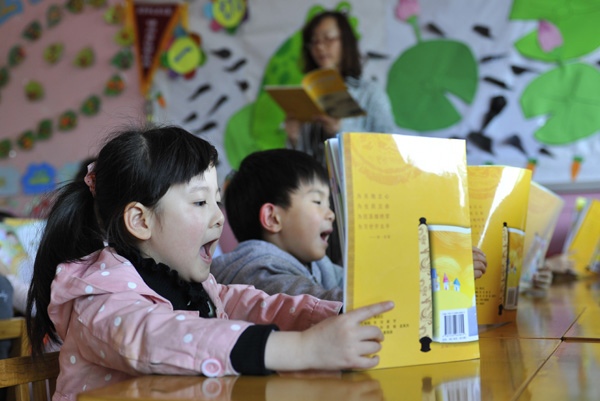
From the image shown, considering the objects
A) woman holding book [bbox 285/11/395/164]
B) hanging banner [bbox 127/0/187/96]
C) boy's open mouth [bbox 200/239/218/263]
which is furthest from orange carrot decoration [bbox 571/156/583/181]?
boy's open mouth [bbox 200/239/218/263]

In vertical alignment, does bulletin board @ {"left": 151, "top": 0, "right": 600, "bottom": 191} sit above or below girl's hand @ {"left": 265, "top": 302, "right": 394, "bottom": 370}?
above

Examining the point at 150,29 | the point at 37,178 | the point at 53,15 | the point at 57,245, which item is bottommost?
the point at 37,178

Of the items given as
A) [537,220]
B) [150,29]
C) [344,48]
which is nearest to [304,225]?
[537,220]

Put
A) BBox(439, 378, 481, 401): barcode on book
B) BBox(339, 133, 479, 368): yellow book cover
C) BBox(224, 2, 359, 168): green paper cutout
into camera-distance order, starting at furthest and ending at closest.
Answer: BBox(224, 2, 359, 168): green paper cutout < BBox(339, 133, 479, 368): yellow book cover < BBox(439, 378, 481, 401): barcode on book

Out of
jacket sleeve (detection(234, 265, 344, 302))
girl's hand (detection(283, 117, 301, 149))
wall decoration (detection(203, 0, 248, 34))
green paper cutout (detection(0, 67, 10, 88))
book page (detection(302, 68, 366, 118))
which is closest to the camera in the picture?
jacket sleeve (detection(234, 265, 344, 302))

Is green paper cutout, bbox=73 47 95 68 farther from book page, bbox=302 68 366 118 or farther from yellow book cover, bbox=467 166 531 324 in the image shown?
yellow book cover, bbox=467 166 531 324

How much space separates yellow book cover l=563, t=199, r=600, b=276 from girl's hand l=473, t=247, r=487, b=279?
3.94 feet

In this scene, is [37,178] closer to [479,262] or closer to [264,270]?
[264,270]

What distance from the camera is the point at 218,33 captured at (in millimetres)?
3180

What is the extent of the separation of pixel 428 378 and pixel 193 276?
383mm

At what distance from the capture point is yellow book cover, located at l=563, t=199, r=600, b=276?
6.21 feet

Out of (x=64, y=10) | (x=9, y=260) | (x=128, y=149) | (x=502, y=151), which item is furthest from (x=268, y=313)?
(x=64, y=10)

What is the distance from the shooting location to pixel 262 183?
1370 mm

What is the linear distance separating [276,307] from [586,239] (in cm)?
142
